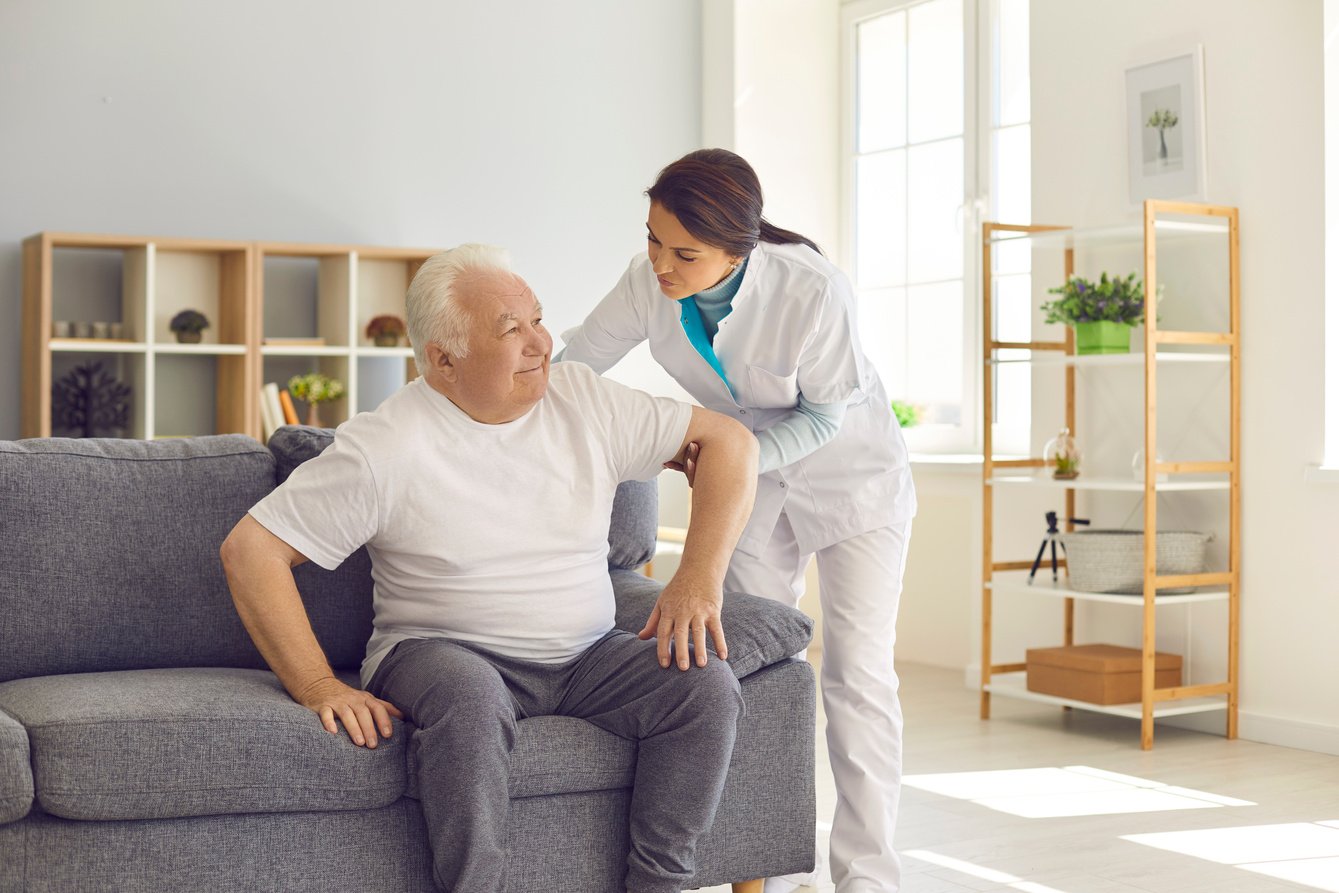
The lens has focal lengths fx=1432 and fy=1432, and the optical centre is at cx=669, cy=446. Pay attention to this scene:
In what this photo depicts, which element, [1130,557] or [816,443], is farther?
[1130,557]

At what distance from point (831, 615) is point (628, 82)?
390 cm

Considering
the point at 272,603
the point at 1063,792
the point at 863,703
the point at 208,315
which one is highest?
the point at 208,315

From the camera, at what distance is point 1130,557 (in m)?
3.95

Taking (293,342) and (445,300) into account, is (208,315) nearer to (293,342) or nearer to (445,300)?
(293,342)

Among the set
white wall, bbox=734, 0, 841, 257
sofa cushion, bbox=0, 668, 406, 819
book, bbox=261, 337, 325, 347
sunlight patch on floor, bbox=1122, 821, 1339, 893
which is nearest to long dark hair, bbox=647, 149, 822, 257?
sofa cushion, bbox=0, 668, 406, 819

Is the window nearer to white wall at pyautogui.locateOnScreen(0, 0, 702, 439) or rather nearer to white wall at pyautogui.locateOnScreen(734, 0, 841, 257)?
white wall at pyautogui.locateOnScreen(734, 0, 841, 257)

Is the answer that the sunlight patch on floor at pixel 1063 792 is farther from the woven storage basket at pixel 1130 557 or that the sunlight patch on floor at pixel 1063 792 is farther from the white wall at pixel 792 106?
the white wall at pixel 792 106

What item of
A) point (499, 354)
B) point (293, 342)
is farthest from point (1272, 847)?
point (293, 342)

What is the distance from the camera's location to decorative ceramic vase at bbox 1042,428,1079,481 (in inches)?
166

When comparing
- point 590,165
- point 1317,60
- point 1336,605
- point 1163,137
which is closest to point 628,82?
point 590,165

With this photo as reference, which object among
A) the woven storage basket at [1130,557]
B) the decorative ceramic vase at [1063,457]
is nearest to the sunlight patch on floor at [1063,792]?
the woven storage basket at [1130,557]

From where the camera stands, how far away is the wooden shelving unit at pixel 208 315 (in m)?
4.66

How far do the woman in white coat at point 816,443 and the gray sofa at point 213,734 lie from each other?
0.64ft

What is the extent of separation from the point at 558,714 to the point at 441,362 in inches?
22.2
